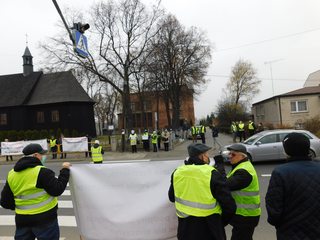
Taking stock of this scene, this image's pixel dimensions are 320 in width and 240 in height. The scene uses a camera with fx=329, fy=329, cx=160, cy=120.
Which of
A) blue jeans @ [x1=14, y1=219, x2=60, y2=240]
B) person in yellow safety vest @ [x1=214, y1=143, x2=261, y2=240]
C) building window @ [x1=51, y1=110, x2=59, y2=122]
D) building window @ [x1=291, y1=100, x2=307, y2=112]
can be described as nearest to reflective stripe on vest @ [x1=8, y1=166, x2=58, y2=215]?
blue jeans @ [x1=14, y1=219, x2=60, y2=240]

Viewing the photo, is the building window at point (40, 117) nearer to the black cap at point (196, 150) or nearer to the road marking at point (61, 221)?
the road marking at point (61, 221)

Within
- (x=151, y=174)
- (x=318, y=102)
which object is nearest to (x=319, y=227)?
(x=151, y=174)

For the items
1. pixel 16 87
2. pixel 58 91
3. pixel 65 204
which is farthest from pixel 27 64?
pixel 65 204

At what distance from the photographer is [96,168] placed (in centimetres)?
495

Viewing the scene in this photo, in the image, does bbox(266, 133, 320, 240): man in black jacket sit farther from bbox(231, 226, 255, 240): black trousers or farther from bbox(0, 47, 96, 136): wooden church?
bbox(0, 47, 96, 136): wooden church

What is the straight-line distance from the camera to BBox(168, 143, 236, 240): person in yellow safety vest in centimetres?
347

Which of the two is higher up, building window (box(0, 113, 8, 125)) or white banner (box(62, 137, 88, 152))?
building window (box(0, 113, 8, 125))

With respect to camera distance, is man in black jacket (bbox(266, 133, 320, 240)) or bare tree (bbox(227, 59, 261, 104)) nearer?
man in black jacket (bbox(266, 133, 320, 240))

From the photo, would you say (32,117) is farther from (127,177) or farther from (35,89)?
(127,177)

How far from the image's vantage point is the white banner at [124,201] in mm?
4594

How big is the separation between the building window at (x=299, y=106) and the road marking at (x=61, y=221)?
34.3 metres

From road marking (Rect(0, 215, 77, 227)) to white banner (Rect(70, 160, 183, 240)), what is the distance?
284 cm

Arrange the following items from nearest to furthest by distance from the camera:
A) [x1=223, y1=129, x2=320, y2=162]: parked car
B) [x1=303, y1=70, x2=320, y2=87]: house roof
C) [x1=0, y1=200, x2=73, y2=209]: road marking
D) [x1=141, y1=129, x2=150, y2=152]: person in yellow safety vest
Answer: [x1=0, y1=200, x2=73, y2=209]: road marking
[x1=223, y1=129, x2=320, y2=162]: parked car
[x1=141, y1=129, x2=150, y2=152]: person in yellow safety vest
[x1=303, y1=70, x2=320, y2=87]: house roof

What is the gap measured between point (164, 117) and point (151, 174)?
86828mm
